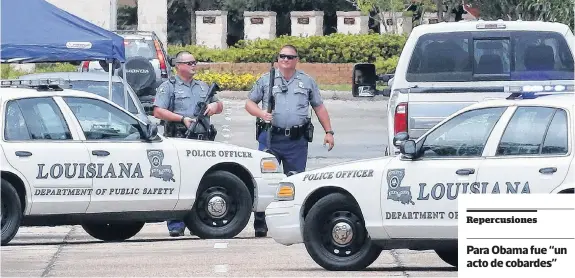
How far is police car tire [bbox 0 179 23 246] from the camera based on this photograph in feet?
46.2

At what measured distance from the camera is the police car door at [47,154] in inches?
561

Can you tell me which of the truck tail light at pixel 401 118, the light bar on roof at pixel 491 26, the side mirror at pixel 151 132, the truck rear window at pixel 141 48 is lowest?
the truck rear window at pixel 141 48

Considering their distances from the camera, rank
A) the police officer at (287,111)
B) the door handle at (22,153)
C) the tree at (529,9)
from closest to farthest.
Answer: the door handle at (22,153) → the police officer at (287,111) → the tree at (529,9)

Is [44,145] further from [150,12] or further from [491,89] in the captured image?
Answer: [150,12]

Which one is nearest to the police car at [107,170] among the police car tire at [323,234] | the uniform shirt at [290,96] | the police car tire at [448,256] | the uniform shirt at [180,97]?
the uniform shirt at [290,96]

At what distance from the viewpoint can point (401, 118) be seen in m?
15.2

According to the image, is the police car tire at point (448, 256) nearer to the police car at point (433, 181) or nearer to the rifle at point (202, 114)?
the police car at point (433, 181)

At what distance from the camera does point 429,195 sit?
11.9 metres

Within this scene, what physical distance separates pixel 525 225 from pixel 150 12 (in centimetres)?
4592

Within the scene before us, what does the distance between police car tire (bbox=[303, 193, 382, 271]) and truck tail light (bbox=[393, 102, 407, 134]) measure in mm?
2892

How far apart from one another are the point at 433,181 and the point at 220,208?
3.82 metres

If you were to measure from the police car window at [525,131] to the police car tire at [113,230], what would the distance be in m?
4.91

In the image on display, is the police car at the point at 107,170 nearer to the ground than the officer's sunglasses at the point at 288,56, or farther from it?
nearer to the ground

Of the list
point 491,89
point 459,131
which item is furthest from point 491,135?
point 491,89
